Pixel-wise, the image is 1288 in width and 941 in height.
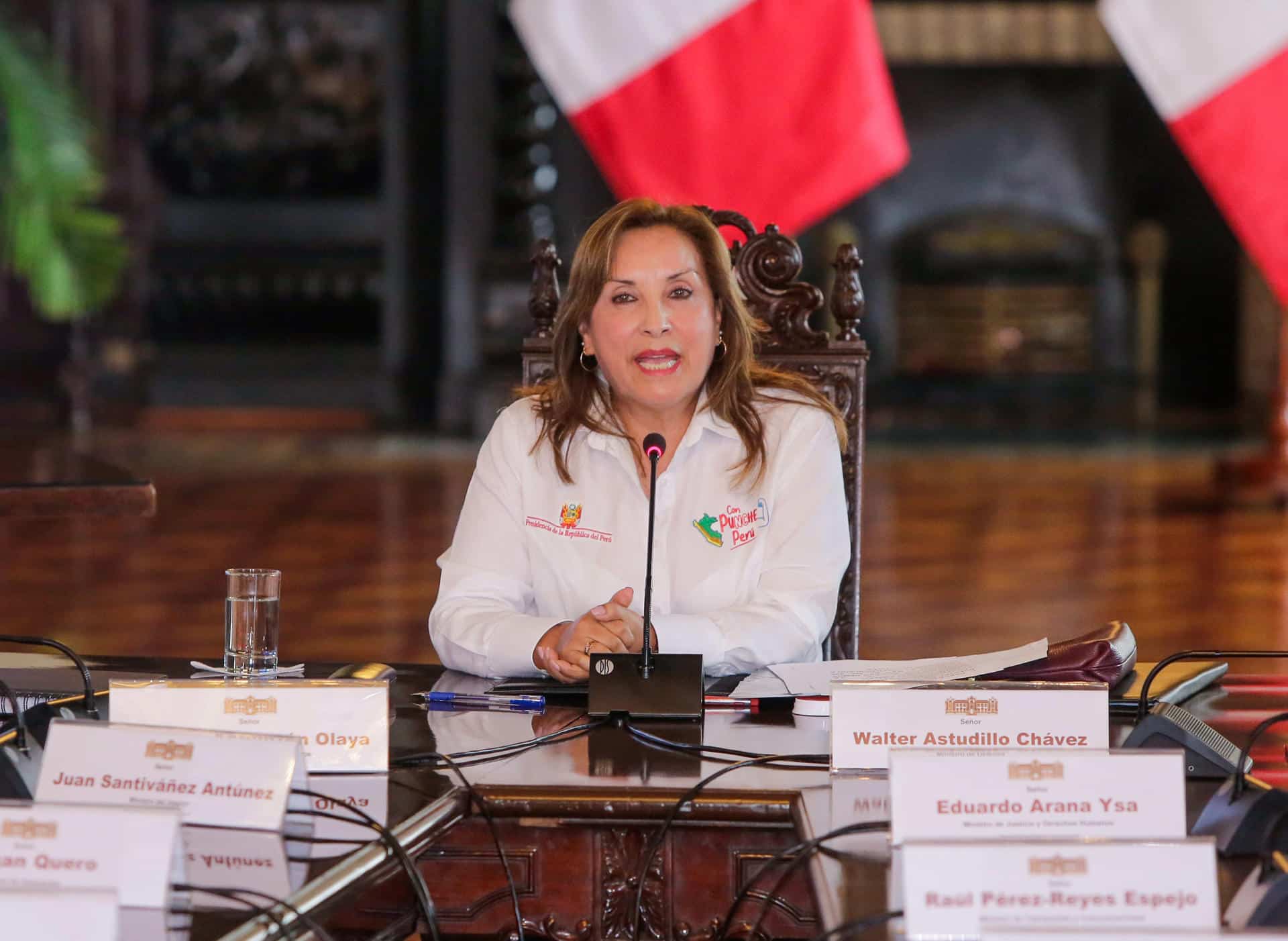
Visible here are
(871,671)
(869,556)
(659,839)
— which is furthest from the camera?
(869,556)

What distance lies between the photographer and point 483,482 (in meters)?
2.00

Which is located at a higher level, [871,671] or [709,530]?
[709,530]

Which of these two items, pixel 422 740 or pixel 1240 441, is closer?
pixel 422 740

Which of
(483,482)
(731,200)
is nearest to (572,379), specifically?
(483,482)

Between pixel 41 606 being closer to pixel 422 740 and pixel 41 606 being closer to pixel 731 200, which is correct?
pixel 731 200

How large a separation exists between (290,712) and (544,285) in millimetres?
1033

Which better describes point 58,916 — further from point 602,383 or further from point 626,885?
point 602,383

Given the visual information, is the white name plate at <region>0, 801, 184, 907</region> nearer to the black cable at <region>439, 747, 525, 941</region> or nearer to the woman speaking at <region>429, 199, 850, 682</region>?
the black cable at <region>439, 747, 525, 941</region>

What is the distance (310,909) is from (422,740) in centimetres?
40

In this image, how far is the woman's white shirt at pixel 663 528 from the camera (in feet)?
6.37

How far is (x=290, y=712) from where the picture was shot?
130 centimetres

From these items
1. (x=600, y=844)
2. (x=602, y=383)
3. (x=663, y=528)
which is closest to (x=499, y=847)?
(x=600, y=844)

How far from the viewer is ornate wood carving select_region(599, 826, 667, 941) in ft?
4.17

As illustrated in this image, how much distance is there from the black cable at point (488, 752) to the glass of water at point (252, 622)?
0.31 m
